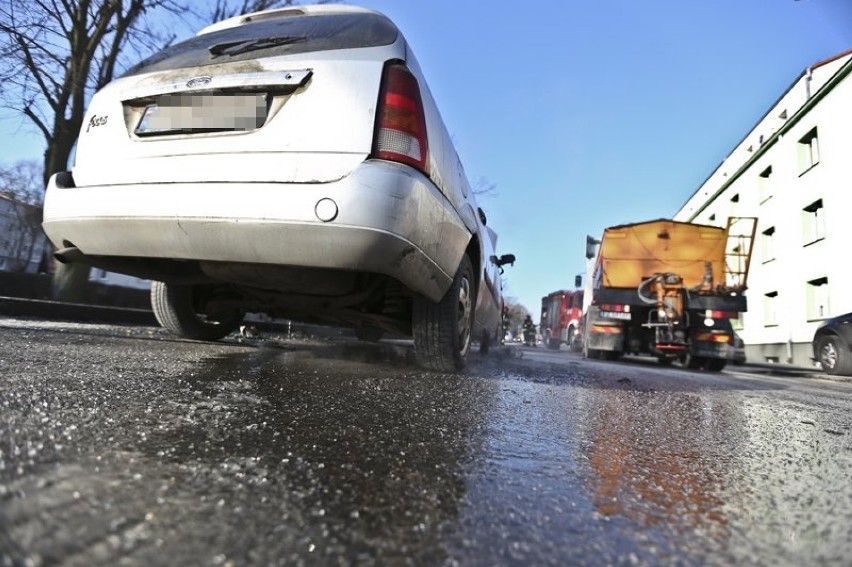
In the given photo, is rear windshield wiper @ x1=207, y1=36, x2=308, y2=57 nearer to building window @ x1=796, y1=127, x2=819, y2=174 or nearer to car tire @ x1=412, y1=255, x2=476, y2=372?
car tire @ x1=412, y1=255, x2=476, y2=372

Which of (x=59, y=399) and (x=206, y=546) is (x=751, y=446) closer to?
(x=206, y=546)

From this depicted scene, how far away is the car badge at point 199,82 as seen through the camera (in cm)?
260

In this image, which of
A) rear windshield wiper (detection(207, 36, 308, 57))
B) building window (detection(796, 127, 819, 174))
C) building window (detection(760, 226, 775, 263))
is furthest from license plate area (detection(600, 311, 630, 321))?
building window (detection(760, 226, 775, 263))

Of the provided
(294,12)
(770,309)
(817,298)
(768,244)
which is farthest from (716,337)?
(768,244)

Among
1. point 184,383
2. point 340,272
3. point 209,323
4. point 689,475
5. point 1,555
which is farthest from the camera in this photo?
point 209,323

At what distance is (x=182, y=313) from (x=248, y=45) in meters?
2.33

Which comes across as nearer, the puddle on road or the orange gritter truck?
the puddle on road

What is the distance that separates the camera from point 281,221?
7.52 feet

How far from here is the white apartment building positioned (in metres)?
16.4

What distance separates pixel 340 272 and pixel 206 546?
79.7 inches

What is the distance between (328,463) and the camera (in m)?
1.31

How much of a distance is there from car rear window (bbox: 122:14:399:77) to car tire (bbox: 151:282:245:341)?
175 centimetres

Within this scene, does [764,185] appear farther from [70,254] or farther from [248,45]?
[70,254]

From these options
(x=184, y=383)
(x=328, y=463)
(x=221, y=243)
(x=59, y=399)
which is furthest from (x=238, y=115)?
(x=328, y=463)
